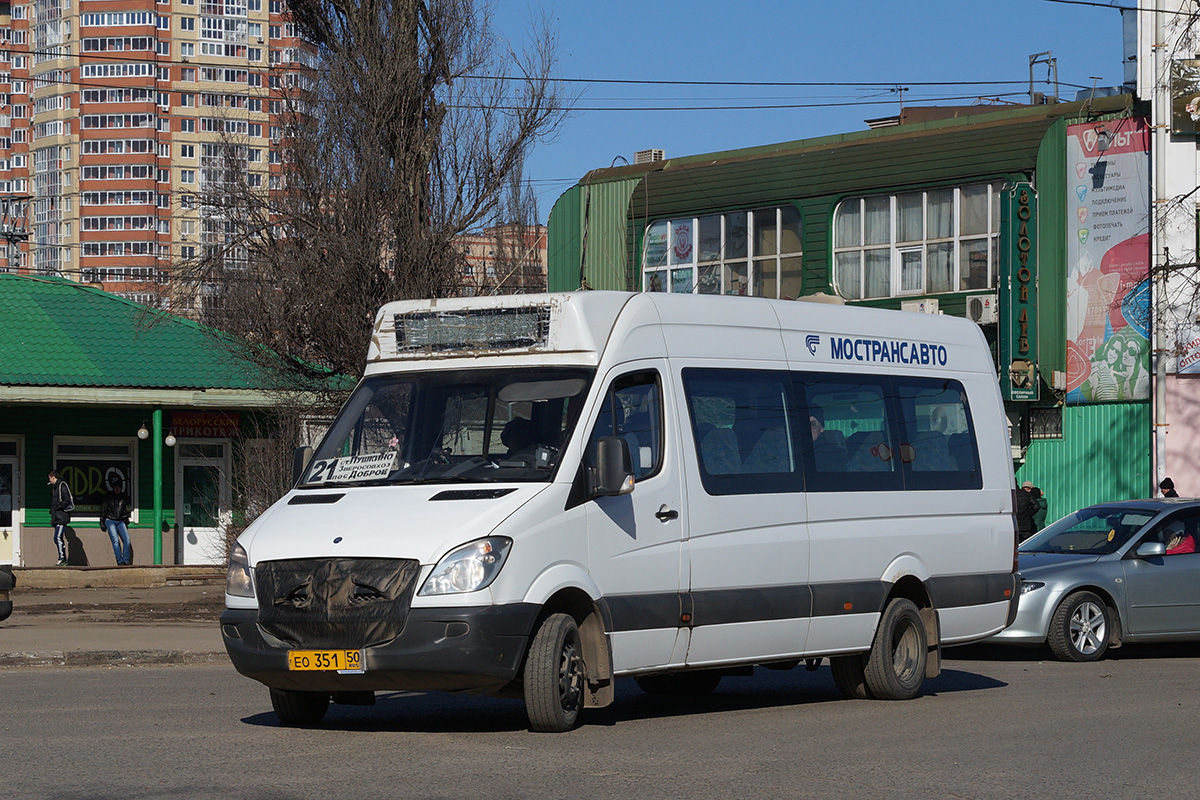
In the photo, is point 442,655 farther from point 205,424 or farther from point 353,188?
point 205,424

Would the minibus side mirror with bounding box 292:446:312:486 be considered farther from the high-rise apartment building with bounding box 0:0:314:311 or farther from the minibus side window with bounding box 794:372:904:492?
the high-rise apartment building with bounding box 0:0:314:311

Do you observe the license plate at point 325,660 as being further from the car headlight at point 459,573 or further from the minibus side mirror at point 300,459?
the minibus side mirror at point 300,459

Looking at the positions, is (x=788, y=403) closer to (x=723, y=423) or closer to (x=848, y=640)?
(x=723, y=423)

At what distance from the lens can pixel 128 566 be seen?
27.1m

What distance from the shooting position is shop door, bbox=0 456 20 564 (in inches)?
1180

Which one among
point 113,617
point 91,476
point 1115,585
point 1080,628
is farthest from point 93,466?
point 1115,585

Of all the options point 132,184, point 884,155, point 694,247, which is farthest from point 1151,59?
point 132,184

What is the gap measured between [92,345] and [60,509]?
2975 mm

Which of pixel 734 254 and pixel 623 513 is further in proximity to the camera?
pixel 734 254

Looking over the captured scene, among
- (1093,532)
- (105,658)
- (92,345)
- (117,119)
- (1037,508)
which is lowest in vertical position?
(105,658)

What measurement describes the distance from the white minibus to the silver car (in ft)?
9.34

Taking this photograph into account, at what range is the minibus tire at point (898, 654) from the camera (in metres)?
11.2

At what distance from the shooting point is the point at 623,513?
373 inches

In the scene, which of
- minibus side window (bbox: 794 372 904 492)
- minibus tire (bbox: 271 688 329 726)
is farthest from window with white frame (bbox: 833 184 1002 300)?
minibus tire (bbox: 271 688 329 726)
